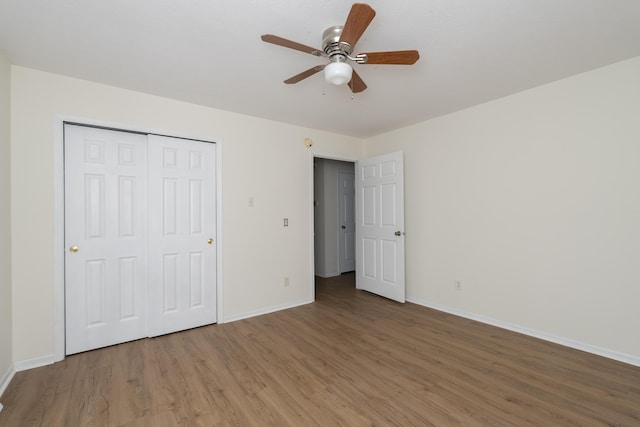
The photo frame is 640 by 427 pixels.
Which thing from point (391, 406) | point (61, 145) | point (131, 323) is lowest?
point (391, 406)

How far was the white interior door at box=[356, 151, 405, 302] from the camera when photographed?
12.6ft

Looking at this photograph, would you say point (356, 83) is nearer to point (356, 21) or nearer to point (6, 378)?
point (356, 21)

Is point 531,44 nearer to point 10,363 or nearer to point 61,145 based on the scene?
point 61,145

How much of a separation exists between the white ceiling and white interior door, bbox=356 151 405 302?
4.04ft

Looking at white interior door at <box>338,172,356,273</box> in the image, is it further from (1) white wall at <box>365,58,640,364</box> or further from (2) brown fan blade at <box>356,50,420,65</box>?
(2) brown fan blade at <box>356,50,420,65</box>

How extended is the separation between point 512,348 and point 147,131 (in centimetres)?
392

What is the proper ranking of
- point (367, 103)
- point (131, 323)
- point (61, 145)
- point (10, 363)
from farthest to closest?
1. point (367, 103)
2. point (131, 323)
3. point (61, 145)
4. point (10, 363)

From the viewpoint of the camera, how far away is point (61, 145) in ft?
7.96

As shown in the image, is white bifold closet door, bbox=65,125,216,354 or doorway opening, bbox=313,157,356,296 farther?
doorway opening, bbox=313,157,356,296

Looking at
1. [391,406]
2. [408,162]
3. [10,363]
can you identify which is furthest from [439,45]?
[10,363]

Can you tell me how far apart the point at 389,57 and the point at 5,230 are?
294 centimetres

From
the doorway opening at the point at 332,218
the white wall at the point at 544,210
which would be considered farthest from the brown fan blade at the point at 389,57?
the doorway opening at the point at 332,218

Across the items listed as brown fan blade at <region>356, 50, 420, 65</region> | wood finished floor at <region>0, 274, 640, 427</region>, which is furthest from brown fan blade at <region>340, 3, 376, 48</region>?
wood finished floor at <region>0, 274, 640, 427</region>

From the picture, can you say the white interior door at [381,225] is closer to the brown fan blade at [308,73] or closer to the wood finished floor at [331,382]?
the wood finished floor at [331,382]
